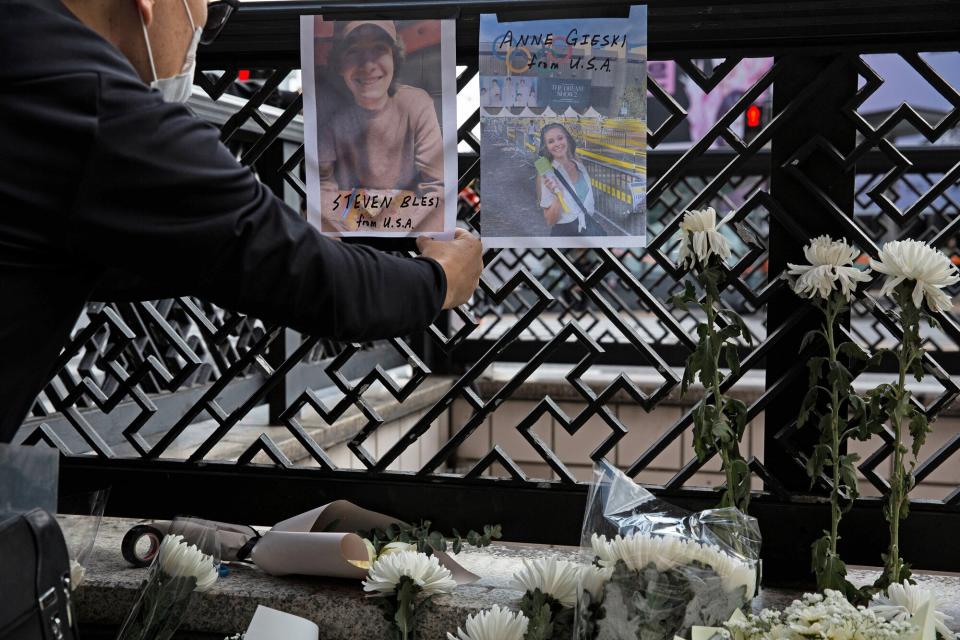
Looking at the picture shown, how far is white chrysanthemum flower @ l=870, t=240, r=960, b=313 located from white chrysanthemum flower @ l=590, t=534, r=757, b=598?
562 millimetres

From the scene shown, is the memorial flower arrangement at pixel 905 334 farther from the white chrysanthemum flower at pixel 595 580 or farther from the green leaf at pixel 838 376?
the white chrysanthemum flower at pixel 595 580

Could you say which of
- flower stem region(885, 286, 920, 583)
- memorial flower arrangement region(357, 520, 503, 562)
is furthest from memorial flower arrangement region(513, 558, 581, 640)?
flower stem region(885, 286, 920, 583)

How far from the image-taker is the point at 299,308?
1206 millimetres

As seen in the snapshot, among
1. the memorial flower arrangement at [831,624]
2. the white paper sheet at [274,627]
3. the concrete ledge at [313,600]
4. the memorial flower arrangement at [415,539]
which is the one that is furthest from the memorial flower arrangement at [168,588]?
the memorial flower arrangement at [831,624]

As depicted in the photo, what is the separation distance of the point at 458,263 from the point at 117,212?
0.57m

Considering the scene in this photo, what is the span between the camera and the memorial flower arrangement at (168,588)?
4.91 feet

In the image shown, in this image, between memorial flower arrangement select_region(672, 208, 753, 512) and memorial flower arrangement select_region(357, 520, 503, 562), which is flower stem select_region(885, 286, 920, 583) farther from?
memorial flower arrangement select_region(357, 520, 503, 562)

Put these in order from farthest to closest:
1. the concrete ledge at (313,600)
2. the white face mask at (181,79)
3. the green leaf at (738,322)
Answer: the concrete ledge at (313,600) < the green leaf at (738,322) < the white face mask at (181,79)

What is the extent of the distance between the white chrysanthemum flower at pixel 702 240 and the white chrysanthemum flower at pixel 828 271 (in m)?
0.15

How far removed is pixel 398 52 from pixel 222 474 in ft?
3.42

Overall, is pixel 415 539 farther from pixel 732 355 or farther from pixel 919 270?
pixel 919 270

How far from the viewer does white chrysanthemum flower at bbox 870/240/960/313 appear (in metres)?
1.55

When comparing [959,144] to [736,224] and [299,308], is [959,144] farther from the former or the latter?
[299,308]

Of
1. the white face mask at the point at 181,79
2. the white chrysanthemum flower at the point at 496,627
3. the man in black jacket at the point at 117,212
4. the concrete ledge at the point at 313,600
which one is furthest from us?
the concrete ledge at the point at 313,600
